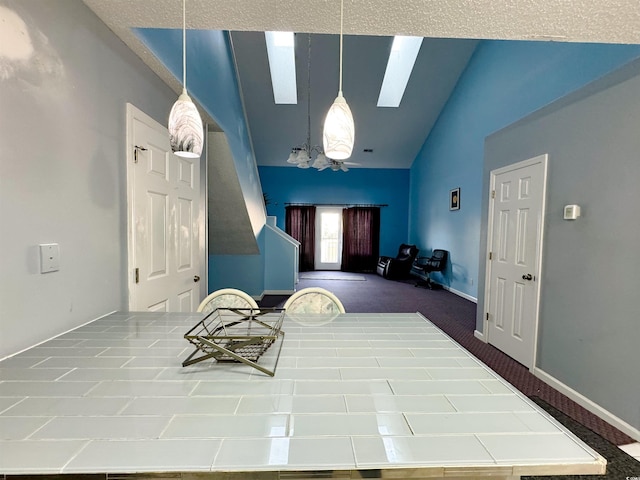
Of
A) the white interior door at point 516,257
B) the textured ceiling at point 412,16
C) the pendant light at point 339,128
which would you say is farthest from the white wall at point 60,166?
the white interior door at point 516,257

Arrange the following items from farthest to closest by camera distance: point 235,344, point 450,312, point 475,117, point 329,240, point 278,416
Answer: point 329,240, point 475,117, point 450,312, point 235,344, point 278,416

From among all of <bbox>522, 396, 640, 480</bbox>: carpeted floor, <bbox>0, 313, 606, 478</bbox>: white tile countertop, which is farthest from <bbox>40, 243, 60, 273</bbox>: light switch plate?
<bbox>522, 396, 640, 480</bbox>: carpeted floor

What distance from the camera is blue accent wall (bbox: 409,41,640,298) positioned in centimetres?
302

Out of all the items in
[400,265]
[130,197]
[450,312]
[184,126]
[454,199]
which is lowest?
[450,312]

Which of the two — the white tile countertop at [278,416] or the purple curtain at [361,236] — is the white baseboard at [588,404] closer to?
the white tile countertop at [278,416]

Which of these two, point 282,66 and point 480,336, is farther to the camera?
point 282,66

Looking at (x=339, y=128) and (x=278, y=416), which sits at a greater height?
(x=339, y=128)

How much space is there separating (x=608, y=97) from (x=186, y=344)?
2915 mm

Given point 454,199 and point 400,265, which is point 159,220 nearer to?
point 454,199

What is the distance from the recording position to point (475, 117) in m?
5.21

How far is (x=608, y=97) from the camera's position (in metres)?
1.96

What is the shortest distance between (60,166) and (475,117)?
19.2 feet

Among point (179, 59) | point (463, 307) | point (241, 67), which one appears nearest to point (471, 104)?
point (463, 307)

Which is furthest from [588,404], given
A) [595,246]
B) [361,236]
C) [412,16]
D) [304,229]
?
[304,229]
